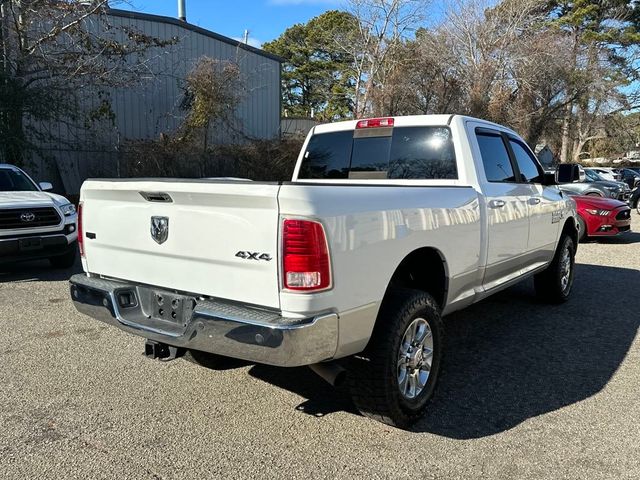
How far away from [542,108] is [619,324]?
96.3 feet

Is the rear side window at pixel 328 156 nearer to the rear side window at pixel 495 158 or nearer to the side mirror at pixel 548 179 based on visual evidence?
the rear side window at pixel 495 158

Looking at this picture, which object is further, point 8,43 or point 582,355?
point 8,43

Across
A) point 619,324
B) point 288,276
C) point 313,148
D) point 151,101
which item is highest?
point 151,101

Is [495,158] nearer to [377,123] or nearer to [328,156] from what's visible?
[377,123]

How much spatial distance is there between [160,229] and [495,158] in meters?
3.09

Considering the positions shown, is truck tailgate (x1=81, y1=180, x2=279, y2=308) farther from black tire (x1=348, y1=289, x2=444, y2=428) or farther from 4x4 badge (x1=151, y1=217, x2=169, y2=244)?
black tire (x1=348, y1=289, x2=444, y2=428)

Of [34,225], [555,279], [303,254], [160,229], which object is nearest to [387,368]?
[303,254]

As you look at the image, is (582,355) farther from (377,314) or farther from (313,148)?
(313,148)

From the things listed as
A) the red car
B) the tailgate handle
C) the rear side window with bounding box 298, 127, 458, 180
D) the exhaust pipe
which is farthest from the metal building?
the exhaust pipe

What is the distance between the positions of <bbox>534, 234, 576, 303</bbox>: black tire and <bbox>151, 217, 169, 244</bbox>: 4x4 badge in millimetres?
4570

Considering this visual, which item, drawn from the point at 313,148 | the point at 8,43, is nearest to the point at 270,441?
the point at 313,148

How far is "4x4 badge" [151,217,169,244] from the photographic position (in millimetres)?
3217

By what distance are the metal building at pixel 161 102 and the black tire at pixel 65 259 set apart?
762 centimetres

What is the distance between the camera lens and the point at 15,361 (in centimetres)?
443
